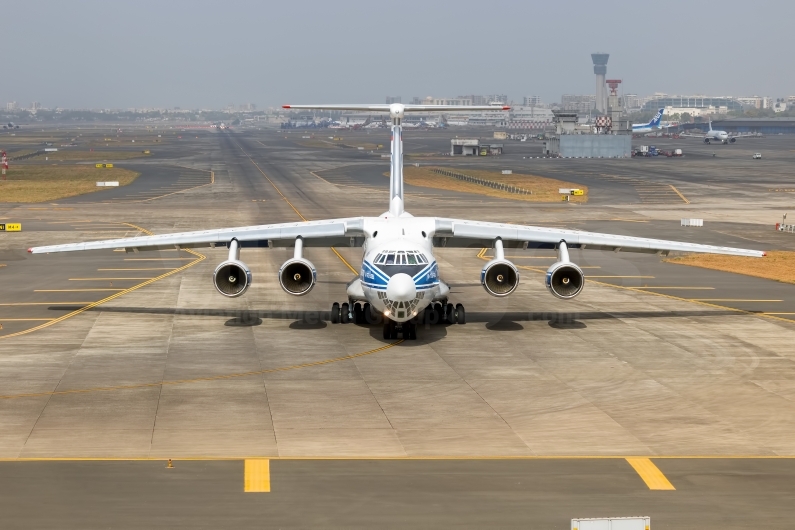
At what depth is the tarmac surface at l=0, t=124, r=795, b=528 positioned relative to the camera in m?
19.7

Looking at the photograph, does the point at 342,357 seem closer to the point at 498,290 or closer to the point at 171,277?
the point at 498,290

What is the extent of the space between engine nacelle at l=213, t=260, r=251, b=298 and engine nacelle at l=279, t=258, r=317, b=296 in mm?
1400

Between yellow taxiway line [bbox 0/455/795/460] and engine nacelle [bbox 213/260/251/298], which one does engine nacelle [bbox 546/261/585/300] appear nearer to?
engine nacelle [bbox 213/260/251/298]

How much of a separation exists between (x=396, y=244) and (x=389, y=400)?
763cm

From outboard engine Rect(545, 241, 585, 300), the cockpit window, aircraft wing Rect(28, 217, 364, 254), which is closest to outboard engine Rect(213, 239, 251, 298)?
aircraft wing Rect(28, 217, 364, 254)

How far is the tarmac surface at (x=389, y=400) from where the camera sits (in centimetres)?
1966

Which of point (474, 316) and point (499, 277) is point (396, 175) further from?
point (499, 277)

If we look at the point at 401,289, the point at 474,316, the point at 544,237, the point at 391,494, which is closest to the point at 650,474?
the point at 391,494

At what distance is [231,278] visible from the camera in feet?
117

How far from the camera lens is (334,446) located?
23.1 meters

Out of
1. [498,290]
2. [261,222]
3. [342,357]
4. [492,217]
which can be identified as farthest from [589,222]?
[342,357]

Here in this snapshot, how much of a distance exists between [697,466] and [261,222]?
2112 inches

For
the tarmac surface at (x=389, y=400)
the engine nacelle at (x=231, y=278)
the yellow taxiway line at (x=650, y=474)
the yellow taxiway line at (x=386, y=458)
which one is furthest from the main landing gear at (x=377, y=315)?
the yellow taxiway line at (x=650, y=474)

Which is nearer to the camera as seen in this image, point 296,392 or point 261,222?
point 296,392
